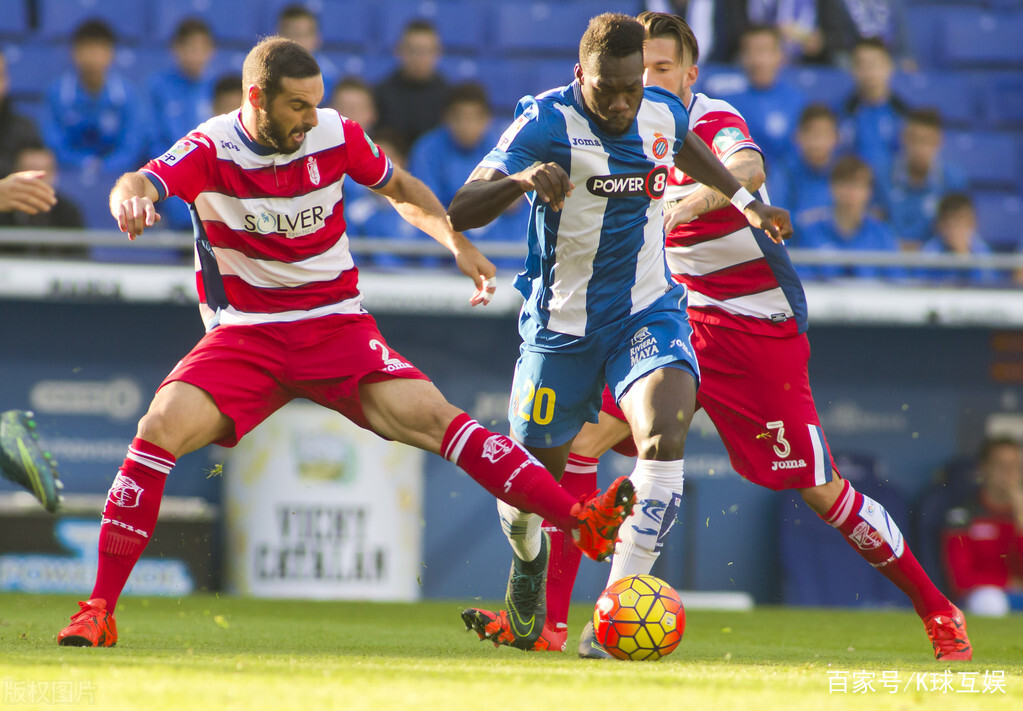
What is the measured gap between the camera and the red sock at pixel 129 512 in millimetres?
4414

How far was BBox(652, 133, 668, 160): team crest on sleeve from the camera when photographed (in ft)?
15.2

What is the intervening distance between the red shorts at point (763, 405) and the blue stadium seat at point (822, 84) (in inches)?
252

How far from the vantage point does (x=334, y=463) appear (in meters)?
7.77

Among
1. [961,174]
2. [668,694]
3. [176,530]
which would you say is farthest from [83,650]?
[961,174]

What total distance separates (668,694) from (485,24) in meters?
9.25

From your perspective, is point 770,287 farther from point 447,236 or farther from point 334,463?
point 334,463

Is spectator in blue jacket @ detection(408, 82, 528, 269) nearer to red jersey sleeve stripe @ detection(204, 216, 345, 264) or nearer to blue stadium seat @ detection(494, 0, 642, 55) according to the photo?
blue stadium seat @ detection(494, 0, 642, 55)

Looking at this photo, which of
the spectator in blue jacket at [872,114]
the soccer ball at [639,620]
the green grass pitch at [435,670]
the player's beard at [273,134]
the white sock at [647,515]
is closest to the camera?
the green grass pitch at [435,670]

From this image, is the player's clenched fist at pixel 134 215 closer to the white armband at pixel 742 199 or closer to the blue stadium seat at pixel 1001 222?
the white armband at pixel 742 199

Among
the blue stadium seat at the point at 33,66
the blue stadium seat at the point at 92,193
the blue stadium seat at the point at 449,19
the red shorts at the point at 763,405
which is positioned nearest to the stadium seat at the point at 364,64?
the blue stadium seat at the point at 449,19

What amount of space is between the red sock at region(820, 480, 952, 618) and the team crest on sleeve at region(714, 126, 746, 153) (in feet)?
4.58

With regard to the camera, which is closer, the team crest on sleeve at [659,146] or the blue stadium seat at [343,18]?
the team crest on sleeve at [659,146]

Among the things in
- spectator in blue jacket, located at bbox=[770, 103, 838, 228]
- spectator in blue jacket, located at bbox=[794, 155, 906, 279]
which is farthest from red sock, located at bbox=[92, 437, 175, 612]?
spectator in blue jacket, located at bbox=[770, 103, 838, 228]

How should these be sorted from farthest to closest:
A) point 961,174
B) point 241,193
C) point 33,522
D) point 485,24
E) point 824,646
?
1. point 485,24
2. point 961,174
3. point 33,522
4. point 824,646
5. point 241,193
